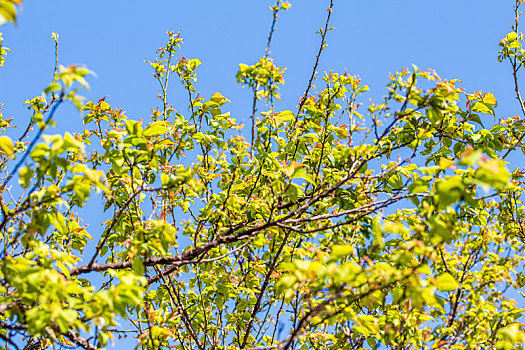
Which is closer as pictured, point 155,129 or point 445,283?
point 445,283

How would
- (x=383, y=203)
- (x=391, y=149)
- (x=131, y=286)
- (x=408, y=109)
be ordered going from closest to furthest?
(x=131, y=286), (x=383, y=203), (x=408, y=109), (x=391, y=149)

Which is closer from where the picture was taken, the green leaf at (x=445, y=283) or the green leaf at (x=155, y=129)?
the green leaf at (x=445, y=283)

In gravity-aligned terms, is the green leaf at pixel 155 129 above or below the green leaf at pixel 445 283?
above

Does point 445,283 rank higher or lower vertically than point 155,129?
lower

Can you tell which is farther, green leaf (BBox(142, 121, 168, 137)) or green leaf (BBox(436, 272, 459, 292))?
green leaf (BBox(142, 121, 168, 137))

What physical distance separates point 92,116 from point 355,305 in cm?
306

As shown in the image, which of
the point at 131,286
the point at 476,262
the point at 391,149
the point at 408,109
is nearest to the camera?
the point at 131,286

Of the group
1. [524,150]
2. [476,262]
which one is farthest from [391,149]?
[476,262]

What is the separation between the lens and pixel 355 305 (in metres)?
4.12

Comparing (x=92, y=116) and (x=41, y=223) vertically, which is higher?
(x=92, y=116)

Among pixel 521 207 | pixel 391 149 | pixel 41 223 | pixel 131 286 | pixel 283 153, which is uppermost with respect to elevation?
pixel 521 207

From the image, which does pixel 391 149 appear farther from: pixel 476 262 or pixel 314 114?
pixel 476 262

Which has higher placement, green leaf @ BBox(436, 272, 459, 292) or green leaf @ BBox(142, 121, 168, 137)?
green leaf @ BBox(142, 121, 168, 137)

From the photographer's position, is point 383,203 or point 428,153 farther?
point 428,153
